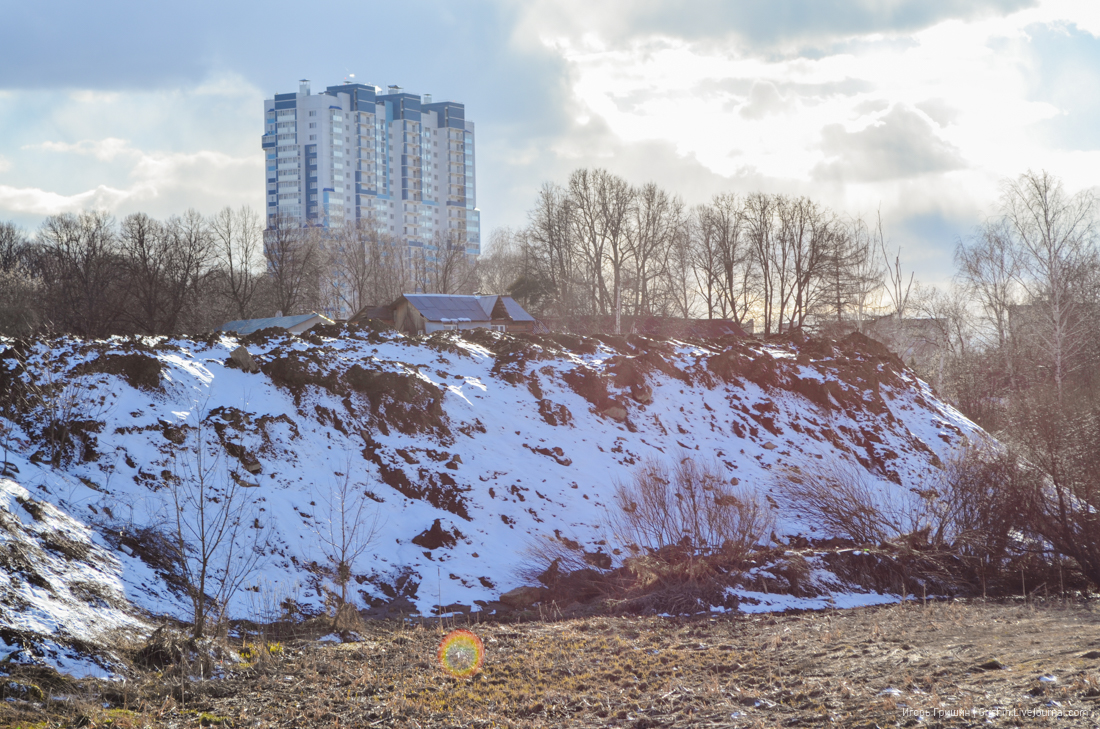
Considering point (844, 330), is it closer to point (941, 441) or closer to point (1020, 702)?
point (941, 441)

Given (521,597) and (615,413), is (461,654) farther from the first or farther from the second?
(615,413)

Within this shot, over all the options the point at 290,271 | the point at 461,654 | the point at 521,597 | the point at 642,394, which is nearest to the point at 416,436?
the point at 521,597

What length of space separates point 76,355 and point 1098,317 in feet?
124

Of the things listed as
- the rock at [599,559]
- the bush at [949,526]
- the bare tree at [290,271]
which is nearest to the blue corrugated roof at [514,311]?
the bare tree at [290,271]

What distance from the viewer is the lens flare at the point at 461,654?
25.4 ft

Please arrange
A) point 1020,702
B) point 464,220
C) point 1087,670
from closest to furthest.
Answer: point 1020,702 < point 1087,670 < point 464,220

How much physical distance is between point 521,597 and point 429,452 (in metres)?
4.49

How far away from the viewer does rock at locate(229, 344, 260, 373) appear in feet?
50.3

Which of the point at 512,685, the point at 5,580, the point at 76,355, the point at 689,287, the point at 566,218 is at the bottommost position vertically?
the point at 512,685

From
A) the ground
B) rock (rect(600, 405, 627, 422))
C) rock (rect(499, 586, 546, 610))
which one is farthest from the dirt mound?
rock (rect(600, 405, 627, 422))

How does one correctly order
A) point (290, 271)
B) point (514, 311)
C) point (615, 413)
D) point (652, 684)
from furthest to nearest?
1. point (290, 271)
2. point (514, 311)
3. point (615, 413)
4. point (652, 684)

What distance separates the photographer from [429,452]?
49.7ft

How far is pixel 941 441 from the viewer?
75.3 feet

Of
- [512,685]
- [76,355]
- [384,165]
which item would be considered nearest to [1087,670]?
[512,685]
